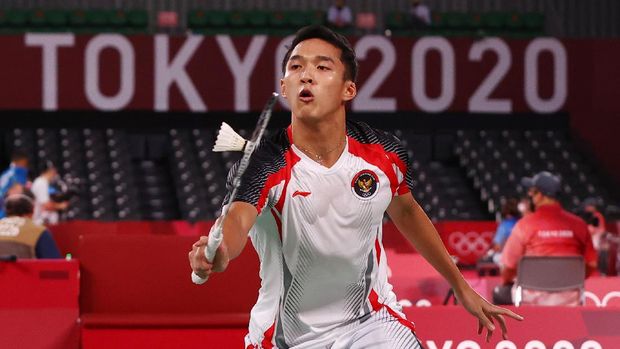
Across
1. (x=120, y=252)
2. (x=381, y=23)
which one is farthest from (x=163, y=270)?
(x=381, y=23)

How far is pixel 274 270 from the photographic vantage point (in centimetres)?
357

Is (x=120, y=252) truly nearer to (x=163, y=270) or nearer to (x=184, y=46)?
(x=163, y=270)

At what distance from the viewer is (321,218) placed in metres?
3.49

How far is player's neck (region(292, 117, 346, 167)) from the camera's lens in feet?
11.6

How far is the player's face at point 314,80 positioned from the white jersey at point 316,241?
0.48ft

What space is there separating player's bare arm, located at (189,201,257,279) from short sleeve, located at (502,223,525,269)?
5.15 meters

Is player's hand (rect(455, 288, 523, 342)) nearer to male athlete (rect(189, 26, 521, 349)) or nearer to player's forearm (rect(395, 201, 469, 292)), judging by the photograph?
player's forearm (rect(395, 201, 469, 292))

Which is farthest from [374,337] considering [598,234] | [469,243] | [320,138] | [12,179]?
[469,243]

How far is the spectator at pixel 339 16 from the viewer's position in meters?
21.0

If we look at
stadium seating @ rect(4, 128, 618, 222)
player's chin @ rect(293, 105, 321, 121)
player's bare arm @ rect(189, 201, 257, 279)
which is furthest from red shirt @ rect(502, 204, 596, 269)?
stadium seating @ rect(4, 128, 618, 222)

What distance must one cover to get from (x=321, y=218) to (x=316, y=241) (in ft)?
0.22

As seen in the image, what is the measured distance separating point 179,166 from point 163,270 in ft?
45.6

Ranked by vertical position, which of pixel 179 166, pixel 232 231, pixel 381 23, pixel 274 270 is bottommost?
pixel 179 166

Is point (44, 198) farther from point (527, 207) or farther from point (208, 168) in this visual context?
point (527, 207)
